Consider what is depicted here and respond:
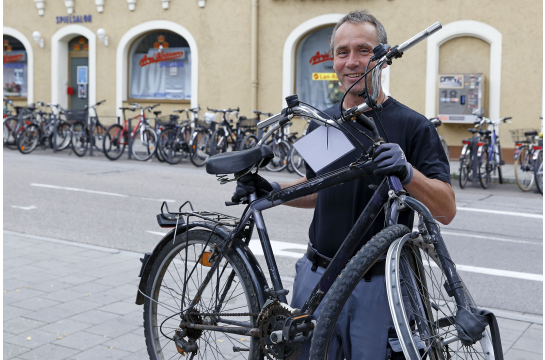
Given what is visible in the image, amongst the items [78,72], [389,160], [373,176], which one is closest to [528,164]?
[373,176]

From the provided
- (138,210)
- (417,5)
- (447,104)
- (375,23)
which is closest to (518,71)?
(447,104)

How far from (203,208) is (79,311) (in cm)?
474

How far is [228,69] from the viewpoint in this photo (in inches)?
771

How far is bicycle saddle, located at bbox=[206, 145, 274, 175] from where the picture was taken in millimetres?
2832

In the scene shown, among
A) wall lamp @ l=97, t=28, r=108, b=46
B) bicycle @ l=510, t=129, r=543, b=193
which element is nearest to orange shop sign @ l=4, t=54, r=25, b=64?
wall lamp @ l=97, t=28, r=108, b=46

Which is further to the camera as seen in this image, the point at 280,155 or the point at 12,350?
the point at 280,155

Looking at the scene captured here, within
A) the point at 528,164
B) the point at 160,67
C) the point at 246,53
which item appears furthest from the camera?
the point at 160,67

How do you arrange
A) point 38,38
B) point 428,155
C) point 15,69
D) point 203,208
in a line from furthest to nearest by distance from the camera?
point 15,69, point 38,38, point 203,208, point 428,155

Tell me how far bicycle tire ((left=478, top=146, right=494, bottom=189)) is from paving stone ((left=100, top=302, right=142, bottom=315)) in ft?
30.7

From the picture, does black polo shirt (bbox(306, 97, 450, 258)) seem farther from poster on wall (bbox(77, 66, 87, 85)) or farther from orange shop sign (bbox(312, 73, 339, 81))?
poster on wall (bbox(77, 66, 87, 85))

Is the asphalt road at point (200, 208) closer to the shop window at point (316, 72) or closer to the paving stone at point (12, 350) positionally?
the paving stone at point (12, 350)

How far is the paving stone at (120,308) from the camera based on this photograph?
4.76 m

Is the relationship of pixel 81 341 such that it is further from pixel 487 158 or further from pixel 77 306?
pixel 487 158

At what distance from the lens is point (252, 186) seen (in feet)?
9.43
